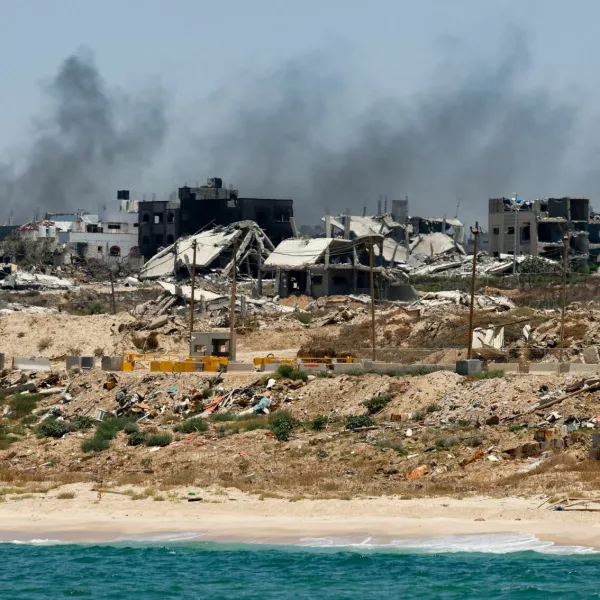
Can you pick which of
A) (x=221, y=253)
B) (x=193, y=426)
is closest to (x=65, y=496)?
(x=193, y=426)

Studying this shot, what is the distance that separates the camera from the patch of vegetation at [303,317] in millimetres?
74625

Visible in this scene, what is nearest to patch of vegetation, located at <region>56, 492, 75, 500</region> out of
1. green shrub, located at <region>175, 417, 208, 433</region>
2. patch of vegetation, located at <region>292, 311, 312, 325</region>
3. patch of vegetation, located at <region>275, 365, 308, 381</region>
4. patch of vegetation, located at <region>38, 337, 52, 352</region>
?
green shrub, located at <region>175, 417, 208, 433</region>

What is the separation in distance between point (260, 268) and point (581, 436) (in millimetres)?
58434

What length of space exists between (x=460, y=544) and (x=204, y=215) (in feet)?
293

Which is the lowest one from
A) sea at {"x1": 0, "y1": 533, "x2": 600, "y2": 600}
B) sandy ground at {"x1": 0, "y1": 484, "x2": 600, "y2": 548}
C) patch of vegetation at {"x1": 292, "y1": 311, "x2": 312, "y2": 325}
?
sea at {"x1": 0, "y1": 533, "x2": 600, "y2": 600}

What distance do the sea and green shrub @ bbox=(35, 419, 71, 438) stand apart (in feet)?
45.2

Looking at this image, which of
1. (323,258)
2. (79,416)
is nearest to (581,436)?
(79,416)

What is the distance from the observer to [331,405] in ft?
149

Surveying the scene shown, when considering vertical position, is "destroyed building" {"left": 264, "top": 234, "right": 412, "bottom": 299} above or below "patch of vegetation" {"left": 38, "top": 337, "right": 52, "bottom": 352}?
above

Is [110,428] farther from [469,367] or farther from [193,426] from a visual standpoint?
[469,367]

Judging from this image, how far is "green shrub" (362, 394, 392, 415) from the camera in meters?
44.0

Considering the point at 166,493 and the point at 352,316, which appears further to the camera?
the point at 352,316

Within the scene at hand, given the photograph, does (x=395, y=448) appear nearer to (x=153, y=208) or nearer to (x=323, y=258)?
(x=323, y=258)

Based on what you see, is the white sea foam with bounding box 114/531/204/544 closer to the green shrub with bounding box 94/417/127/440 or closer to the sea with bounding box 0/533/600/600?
the sea with bounding box 0/533/600/600
